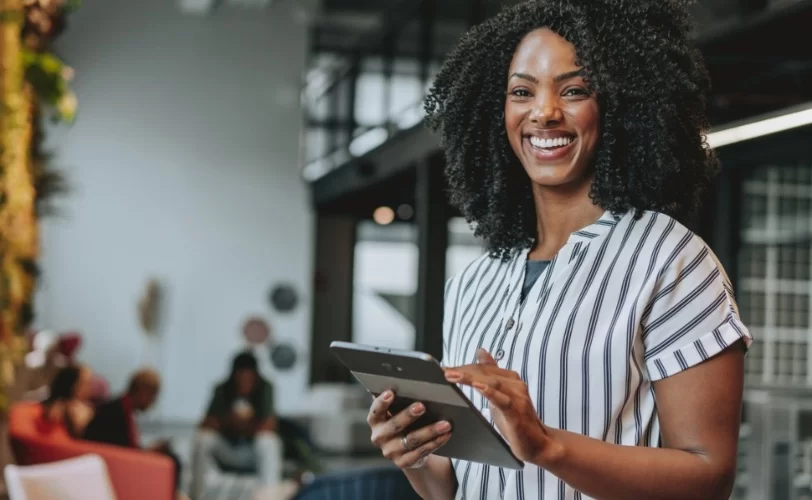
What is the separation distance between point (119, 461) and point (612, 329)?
4.87m

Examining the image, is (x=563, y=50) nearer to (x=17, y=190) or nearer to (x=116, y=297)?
(x=17, y=190)

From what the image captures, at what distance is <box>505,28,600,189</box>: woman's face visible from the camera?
131 centimetres

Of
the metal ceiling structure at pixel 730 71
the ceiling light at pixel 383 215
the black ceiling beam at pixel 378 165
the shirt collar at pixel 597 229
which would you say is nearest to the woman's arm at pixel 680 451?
the shirt collar at pixel 597 229

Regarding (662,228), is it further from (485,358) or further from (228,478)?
(228,478)

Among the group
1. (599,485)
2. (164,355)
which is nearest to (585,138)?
(599,485)

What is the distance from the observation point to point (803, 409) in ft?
16.1

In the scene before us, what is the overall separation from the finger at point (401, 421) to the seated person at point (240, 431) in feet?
22.1

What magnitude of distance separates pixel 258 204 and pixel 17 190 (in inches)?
383

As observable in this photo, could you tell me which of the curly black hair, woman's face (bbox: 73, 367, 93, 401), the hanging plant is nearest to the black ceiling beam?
woman's face (bbox: 73, 367, 93, 401)

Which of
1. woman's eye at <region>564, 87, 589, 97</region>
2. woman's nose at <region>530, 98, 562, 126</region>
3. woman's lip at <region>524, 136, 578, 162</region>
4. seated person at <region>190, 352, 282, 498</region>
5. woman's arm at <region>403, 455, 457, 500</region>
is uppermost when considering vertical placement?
woman's eye at <region>564, 87, 589, 97</region>

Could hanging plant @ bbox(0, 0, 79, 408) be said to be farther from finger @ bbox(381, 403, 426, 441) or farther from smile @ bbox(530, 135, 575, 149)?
finger @ bbox(381, 403, 426, 441)

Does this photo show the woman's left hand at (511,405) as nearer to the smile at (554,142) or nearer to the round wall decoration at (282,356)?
the smile at (554,142)

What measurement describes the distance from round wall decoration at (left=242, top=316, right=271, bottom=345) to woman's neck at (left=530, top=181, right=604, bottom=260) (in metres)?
11.7

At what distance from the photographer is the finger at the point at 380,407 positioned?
44.8 inches
